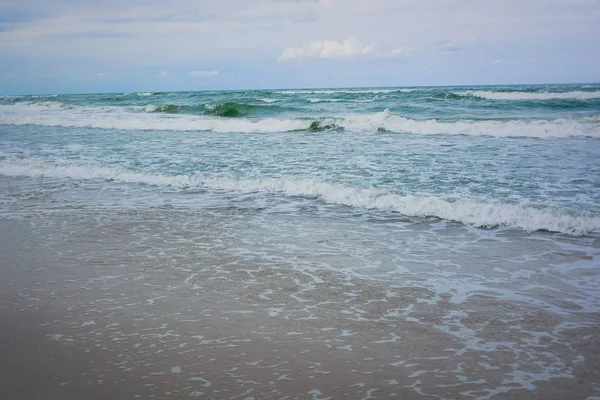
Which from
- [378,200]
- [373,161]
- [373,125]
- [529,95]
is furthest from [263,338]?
[529,95]

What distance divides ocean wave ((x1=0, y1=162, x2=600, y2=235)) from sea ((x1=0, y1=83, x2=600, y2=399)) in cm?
3

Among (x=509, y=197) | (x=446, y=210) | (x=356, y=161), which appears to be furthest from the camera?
(x=356, y=161)

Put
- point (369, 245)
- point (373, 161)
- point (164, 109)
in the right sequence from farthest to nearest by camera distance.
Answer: point (164, 109), point (373, 161), point (369, 245)

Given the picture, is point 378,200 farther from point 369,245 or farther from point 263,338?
point 263,338

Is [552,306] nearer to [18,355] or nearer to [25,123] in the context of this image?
[18,355]

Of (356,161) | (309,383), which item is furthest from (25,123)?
(309,383)

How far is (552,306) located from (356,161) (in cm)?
805

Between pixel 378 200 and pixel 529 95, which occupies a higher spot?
pixel 529 95

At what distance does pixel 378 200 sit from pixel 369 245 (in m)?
2.14

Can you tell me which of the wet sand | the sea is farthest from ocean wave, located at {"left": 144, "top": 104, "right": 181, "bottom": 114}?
the wet sand

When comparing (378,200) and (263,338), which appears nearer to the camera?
(263,338)

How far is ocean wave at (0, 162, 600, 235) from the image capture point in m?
6.62

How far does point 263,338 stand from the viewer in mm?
3682

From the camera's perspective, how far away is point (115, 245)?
20.1ft
